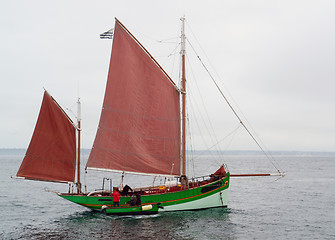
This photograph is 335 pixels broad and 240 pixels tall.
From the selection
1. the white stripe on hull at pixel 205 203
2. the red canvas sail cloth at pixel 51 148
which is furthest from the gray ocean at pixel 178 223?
the red canvas sail cloth at pixel 51 148

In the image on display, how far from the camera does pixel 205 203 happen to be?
30859mm

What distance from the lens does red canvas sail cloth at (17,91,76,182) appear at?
28.6 meters

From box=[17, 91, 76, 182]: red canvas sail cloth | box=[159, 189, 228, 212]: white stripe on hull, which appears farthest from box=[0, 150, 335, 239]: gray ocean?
box=[17, 91, 76, 182]: red canvas sail cloth

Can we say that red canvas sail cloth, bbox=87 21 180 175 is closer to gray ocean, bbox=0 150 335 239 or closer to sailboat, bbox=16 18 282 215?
sailboat, bbox=16 18 282 215

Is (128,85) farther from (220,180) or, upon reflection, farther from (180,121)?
(220,180)

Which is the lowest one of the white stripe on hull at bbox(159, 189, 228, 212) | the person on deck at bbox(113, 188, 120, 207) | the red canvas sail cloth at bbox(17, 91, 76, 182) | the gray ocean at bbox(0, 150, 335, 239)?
the gray ocean at bbox(0, 150, 335, 239)

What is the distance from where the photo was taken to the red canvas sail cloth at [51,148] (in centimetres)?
2859

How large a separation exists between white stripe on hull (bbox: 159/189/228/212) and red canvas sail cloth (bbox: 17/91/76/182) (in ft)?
32.3

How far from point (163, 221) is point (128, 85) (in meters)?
12.5

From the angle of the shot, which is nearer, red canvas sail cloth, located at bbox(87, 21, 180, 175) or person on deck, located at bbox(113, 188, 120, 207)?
person on deck, located at bbox(113, 188, 120, 207)

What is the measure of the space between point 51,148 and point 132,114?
7.91 metres

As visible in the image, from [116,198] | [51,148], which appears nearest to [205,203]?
[116,198]

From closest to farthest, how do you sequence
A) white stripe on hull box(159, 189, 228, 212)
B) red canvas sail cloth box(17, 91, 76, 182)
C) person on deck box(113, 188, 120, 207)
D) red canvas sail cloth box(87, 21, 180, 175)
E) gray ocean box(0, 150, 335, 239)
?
gray ocean box(0, 150, 335, 239) → person on deck box(113, 188, 120, 207) → red canvas sail cloth box(17, 91, 76, 182) → red canvas sail cloth box(87, 21, 180, 175) → white stripe on hull box(159, 189, 228, 212)

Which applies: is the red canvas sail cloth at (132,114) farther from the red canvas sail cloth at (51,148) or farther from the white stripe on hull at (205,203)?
the white stripe on hull at (205,203)
